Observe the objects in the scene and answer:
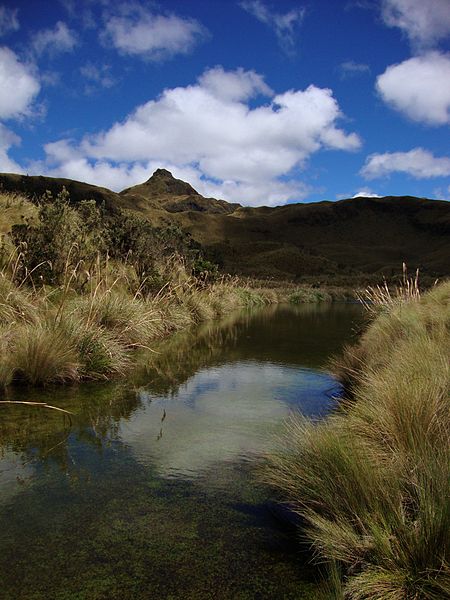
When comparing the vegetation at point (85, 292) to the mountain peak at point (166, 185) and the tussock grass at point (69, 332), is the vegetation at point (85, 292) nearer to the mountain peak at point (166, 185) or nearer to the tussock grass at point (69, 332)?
the tussock grass at point (69, 332)

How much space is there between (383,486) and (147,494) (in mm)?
1611

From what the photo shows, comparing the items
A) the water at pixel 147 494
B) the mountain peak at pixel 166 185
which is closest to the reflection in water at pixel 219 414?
the water at pixel 147 494

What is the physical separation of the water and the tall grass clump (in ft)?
0.90

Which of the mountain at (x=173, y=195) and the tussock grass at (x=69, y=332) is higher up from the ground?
the mountain at (x=173, y=195)

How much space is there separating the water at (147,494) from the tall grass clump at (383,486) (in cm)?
27

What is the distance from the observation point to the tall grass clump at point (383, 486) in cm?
221

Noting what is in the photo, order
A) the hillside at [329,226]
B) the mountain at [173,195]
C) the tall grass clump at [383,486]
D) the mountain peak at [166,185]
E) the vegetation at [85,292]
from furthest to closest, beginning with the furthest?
the mountain peak at [166,185] < the mountain at [173,195] < the hillside at [329,226] < the vegetation at [85,292] < the tall grass clump at [383,486]

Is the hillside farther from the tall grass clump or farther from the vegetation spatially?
the tall grass clump

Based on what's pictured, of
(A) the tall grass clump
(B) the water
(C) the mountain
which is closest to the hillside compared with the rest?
(C) the mountain

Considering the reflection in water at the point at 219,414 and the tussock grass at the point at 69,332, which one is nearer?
the reflection in water at the point at 219,414

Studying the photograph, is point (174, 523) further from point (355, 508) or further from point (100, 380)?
point (100, 380)

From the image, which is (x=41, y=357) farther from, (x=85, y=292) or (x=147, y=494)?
(x=85, y=292)

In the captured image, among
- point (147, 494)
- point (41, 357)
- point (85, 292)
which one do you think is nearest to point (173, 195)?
point (85, 292)

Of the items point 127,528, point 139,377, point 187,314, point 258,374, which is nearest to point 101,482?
point 127,528
